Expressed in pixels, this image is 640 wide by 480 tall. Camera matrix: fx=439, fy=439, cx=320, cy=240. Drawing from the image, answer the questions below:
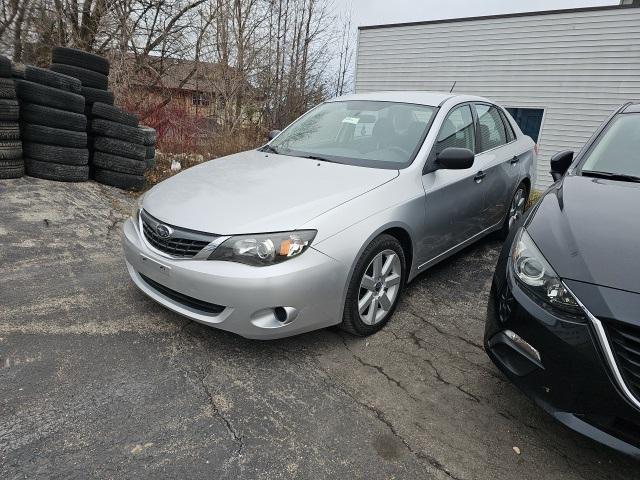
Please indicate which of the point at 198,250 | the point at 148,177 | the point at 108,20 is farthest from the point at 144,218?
the point at 108,20

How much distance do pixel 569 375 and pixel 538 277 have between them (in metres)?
0.43

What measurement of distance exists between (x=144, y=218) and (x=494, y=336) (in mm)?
2188

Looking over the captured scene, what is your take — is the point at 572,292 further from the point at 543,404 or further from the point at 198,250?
the point at 198,250

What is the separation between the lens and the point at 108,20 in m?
11.6

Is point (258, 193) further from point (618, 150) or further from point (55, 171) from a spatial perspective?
point (55, 171)

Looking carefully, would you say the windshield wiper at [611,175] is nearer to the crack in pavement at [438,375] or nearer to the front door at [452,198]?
the front door at [452,198]

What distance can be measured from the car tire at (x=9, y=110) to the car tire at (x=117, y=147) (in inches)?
37.5

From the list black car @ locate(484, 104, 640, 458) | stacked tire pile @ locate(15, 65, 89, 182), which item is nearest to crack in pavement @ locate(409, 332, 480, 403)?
black car @ locate(484, 104, 640, 458)

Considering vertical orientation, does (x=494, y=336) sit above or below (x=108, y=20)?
below

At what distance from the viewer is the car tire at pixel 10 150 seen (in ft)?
16.2

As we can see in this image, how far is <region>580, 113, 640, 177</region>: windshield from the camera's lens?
2.80 meters

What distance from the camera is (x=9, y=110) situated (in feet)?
15.9

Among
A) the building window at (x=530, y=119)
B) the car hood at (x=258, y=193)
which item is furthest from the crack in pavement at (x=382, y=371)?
the building window at (x=530, y=119)

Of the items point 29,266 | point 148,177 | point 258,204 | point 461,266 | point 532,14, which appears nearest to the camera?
point 258,204
